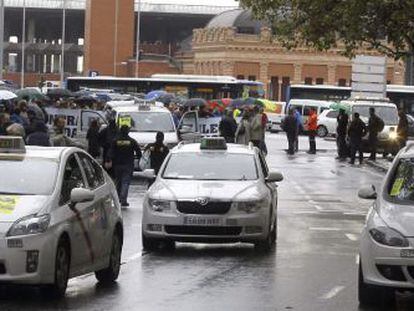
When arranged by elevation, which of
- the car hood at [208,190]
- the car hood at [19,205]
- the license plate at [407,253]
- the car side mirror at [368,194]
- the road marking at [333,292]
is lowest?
the road marking at [333,292]

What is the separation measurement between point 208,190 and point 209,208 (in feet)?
1.19

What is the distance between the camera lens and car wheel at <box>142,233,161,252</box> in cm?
1733

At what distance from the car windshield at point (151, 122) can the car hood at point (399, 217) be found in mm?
22218

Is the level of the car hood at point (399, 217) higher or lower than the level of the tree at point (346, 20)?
lower

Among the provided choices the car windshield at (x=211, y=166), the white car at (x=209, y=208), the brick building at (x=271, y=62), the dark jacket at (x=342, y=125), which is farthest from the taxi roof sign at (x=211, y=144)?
the brick building at (x=271, y=62)

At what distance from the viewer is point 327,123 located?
73125 mm

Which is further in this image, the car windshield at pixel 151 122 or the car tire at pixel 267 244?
the car windshield at pixel 151 122

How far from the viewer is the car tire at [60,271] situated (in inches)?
488

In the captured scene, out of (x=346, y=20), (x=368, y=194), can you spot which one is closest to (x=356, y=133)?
(x=346, y=20)

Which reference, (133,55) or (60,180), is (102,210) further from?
(133,55)

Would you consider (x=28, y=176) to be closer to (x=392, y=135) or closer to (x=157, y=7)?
(x=392, y=135)

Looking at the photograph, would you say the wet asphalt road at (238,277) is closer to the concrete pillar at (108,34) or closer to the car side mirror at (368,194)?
the car side mirror at (368,194)

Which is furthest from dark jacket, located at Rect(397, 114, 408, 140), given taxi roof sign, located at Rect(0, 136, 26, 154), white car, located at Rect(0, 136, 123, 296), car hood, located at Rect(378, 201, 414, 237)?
car hood, located at Rect(378, 201, 414, 237)

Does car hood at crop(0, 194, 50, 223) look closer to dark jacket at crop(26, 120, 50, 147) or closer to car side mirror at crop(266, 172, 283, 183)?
car side mirror at crop(266, 172, 283, 183)
